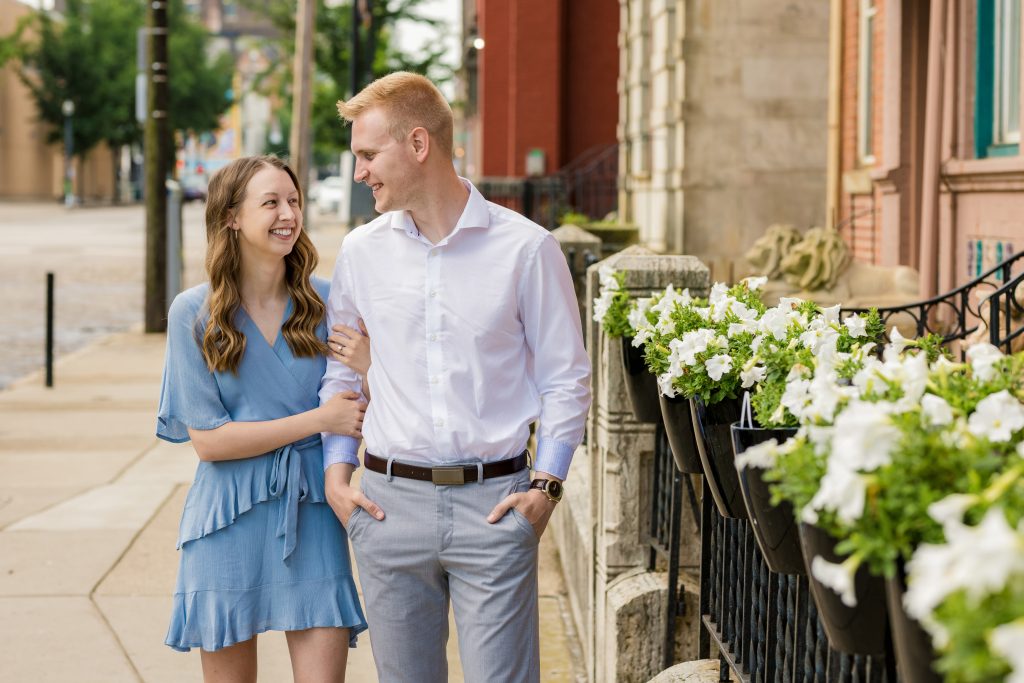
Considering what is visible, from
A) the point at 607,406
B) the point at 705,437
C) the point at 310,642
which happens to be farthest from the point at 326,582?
the point at 607,406

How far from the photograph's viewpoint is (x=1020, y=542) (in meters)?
1.49

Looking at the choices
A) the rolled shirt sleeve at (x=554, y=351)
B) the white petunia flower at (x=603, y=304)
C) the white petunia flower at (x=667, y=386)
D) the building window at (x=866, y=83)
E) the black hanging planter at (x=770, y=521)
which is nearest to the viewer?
the black hanging planter at (x=770, y=521)

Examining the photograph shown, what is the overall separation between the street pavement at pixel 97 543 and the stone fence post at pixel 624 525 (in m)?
0.58

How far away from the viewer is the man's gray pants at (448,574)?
3.56 metres

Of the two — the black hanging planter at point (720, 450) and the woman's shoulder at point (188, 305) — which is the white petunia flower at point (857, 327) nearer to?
the black hanging planter at point (720, 450)

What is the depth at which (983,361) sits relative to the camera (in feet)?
8.17

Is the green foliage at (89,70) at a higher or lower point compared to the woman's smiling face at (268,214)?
higher

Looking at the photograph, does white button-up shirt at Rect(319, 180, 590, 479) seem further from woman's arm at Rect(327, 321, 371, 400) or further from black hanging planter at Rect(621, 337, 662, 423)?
black hanging planter at Rect(621, 337, 662, 423)

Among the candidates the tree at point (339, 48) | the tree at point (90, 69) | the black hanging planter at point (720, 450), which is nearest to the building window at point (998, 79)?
the black hanging planter at point (720, 450)

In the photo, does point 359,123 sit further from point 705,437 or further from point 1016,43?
point 1016,43

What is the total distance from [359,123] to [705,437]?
3.65 ft

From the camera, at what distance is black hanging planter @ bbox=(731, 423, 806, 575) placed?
2.71 m

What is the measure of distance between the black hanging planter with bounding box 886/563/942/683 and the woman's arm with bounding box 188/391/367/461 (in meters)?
1.98

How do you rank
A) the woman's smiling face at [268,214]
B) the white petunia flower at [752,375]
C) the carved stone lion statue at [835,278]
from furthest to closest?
the carved stone lion statue at [835,278] < the woman's smiling face at [268,214] < the white petunia flower at [752,375]
